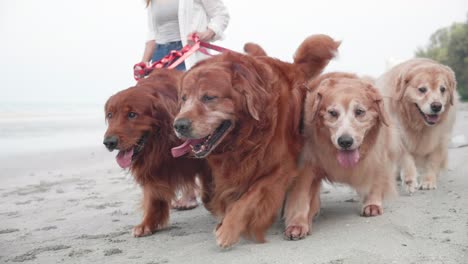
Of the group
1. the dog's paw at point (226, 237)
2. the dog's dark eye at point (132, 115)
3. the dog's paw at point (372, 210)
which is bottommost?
the dog's paw at point (372, 210)

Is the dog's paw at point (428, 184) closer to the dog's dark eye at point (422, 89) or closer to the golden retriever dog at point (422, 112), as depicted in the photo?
the golden retriever dog at point (422, 112)

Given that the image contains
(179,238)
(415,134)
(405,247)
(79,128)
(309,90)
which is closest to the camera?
(405,247)

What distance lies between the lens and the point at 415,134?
6559mm

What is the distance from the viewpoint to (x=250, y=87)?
12.8 ft

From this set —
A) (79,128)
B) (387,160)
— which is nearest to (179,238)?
(387,160)

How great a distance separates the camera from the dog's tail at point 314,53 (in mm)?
4918

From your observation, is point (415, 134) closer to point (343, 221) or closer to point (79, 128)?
point (343, 221)

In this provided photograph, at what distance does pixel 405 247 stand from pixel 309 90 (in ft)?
5.53

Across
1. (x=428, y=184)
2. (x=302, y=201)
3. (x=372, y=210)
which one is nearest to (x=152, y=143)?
(x=302, y=201)

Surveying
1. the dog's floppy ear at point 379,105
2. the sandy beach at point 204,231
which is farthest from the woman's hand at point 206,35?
the dog's floppy ear at point 379,105

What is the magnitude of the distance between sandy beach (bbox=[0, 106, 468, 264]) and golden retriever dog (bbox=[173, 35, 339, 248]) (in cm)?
25

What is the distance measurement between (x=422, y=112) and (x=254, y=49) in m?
2.34

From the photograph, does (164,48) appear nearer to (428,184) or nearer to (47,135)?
(428,184)

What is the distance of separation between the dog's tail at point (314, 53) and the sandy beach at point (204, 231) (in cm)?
130
